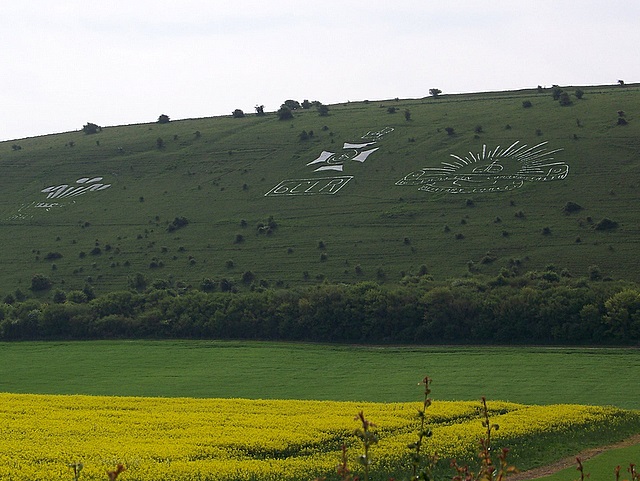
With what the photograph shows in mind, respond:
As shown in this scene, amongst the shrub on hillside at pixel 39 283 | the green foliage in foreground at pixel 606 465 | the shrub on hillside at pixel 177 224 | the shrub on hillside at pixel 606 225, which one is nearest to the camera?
the green foliage in foreground at pixel 606 465

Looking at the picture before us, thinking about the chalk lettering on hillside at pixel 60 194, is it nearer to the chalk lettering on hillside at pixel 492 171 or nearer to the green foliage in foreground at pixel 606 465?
the chalk lettering on hillside at pixel 492 171

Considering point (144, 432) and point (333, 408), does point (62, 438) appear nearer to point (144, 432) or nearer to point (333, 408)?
point (144, 432)

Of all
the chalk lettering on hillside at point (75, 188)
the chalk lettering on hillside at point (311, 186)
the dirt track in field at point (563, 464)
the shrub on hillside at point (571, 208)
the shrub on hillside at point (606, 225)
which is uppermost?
the chalk lettering on hillside at point (75, 188)

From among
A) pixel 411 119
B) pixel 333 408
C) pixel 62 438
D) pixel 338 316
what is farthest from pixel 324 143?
pixel 62 438

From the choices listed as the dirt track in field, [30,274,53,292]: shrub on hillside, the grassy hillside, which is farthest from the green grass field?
[30,274,53,292]: shrub on hillside

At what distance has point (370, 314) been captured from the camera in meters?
83.2

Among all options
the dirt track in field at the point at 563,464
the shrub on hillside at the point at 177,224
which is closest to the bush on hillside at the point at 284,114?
the shrub on hillside at the point at 177,224

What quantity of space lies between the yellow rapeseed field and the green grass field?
9702 mm

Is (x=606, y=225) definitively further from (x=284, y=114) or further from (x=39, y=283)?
(x=284, y=114)

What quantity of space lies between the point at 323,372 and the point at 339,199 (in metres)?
54.8

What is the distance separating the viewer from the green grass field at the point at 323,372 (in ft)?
200

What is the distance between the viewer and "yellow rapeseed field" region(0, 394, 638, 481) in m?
33.7

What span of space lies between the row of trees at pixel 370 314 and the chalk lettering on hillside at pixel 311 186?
34.7m

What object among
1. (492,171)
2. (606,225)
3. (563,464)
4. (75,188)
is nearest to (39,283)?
(75,188)
